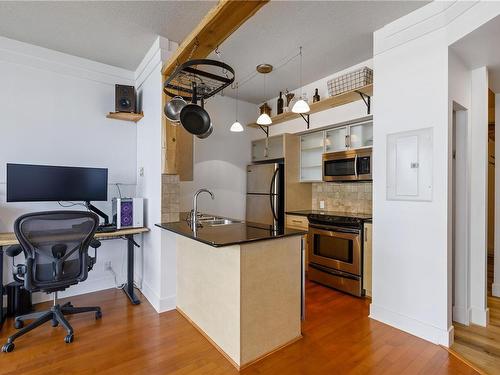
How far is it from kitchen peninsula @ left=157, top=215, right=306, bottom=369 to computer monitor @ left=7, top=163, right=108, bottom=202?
135cm

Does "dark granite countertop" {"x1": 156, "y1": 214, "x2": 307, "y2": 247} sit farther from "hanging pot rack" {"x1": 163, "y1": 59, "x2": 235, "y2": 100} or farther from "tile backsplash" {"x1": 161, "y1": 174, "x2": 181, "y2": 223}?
"hanging pot rack" {"x1": 163, "y1": 59, "x2": 235, "y2": 100}

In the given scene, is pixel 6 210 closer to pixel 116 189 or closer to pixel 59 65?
pixel 116 189

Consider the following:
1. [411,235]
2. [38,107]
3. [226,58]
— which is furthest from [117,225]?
[411,235]

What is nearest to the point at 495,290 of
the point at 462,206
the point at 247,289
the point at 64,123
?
the point at 462,206

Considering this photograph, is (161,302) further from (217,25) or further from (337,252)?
(217,25)

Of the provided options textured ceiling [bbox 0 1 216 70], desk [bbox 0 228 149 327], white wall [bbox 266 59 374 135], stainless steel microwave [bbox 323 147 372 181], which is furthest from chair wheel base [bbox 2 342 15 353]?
white wall [bbox 266 59 374 135]

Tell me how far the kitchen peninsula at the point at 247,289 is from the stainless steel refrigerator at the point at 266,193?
5.71 feet

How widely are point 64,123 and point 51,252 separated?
1.70 m

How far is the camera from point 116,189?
3.54m

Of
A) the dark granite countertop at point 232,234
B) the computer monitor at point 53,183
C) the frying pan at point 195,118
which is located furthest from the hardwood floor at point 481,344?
the computer monitor at point 53,183

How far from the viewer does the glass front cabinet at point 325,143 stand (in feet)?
11.5

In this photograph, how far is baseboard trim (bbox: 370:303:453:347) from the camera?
7.21ft

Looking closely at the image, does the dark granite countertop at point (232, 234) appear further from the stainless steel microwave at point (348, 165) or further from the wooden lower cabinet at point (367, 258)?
the stainless steel microwave at point (348, 165)

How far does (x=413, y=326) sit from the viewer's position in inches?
93.4
